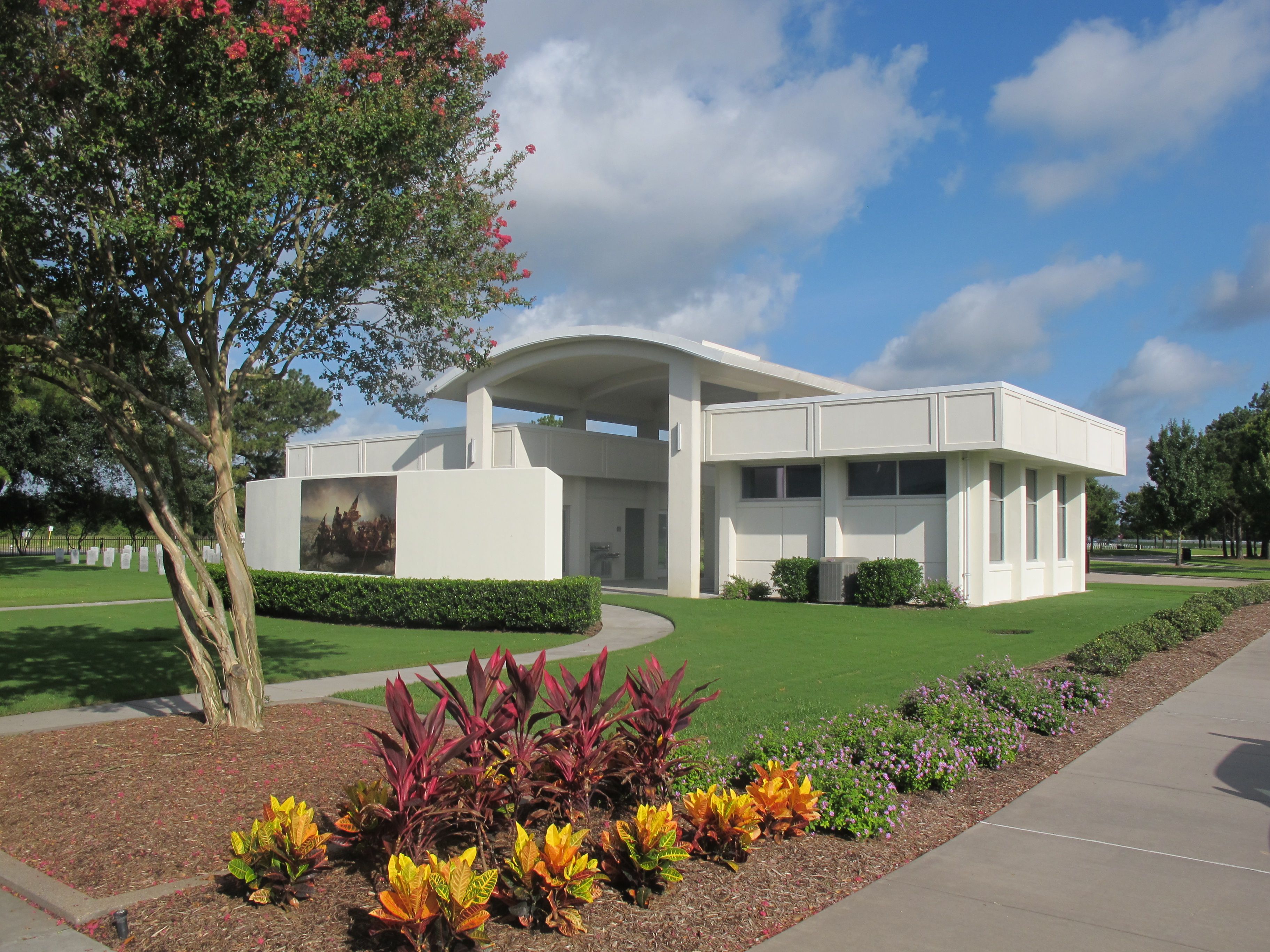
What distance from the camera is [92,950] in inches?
159

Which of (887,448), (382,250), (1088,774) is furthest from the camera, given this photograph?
(887,448)

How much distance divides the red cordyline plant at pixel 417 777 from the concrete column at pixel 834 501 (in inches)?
744

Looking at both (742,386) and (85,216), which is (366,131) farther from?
(742,386)

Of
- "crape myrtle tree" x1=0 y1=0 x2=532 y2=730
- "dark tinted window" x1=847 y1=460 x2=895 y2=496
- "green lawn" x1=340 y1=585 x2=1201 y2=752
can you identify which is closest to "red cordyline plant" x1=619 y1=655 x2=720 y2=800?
"green lawn" x1=340 y1=585 x2=1201 y2=752

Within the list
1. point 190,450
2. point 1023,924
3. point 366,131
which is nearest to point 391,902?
point 1023,924

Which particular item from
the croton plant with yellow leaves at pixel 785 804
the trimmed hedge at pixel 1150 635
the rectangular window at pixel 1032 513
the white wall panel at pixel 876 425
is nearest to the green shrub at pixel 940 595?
the white wall panel at pixel 876 425

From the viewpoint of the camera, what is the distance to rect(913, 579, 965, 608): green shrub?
20.8 meters

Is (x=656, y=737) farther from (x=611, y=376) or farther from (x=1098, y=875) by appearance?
(x=611, y=376)

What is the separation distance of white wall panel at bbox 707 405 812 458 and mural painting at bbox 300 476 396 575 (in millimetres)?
8247

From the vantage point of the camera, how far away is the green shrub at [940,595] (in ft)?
68.3

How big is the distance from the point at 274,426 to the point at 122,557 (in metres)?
20.9

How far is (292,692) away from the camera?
34.0ft

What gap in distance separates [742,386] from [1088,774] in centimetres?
2004

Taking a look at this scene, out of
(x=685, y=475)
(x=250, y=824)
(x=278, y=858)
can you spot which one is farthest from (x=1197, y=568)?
(x=278, y=858)
